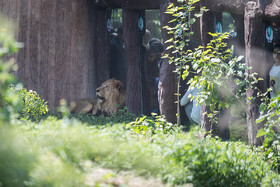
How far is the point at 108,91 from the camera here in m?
11.0

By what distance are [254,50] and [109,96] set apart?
4339 mm

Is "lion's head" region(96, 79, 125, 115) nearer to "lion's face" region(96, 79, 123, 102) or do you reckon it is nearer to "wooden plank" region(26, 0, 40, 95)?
"lion's face" region(96, 79, 123, 102)

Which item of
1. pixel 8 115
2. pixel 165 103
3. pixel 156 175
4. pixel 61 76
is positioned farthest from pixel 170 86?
Answer: pixel 8 115

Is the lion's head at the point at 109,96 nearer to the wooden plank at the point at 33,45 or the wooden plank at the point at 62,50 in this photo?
the wooden plank at the point at 62,50

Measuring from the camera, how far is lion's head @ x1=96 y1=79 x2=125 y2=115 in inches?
433

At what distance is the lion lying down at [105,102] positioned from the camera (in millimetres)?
11008

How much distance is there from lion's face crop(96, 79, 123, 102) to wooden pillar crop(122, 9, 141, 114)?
44cm

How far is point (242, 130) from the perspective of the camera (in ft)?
32.4

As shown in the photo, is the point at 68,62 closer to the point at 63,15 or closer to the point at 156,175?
the point at 63,15

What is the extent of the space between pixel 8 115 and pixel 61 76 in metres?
8.33

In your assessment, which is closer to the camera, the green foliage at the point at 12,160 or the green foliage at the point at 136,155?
the green foliage at the point at 12,160

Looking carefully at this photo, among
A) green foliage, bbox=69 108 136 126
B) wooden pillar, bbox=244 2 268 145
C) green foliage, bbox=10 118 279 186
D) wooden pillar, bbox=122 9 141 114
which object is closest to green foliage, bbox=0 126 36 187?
green foliage, bbox=10 118 279 186

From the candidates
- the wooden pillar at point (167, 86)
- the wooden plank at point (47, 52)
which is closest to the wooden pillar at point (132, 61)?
the wooden pillar at point (167, 86)

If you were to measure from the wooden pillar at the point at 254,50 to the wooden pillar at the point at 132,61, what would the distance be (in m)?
3.58
